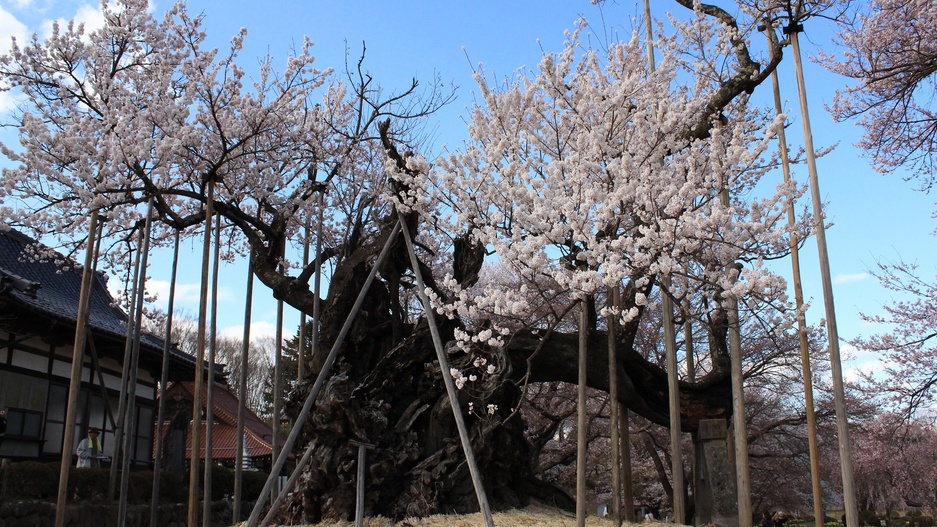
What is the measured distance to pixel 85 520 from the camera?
930cm

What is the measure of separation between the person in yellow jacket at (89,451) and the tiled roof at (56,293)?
1.68m

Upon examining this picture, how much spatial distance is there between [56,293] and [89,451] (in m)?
2.95

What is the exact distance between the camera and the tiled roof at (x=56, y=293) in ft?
33.1

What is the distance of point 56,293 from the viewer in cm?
1195

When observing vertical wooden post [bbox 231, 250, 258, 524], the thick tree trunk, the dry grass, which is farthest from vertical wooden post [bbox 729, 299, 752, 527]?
vertical wooden post [bbox 231, 250, 258, 524]

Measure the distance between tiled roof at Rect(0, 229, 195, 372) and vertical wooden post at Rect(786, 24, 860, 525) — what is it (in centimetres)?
911

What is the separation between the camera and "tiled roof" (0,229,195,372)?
33.1ft

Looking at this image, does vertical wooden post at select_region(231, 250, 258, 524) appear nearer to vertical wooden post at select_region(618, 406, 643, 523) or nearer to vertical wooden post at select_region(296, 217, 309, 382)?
vertical wooden post at select_region(296, 217, 309, 382)

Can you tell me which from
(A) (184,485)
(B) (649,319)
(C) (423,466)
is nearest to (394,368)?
(C) (423,466)

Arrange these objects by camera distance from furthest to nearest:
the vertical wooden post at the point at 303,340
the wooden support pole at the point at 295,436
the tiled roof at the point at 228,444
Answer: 1. the tiled roof at the point at 228,444
2. the vertical wooden post at the point at 303,340
3. the wooden support pole at the point at 295,436

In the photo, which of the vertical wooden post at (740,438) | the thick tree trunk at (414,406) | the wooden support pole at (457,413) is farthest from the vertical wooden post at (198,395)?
the vertical wooden post at (740,438)

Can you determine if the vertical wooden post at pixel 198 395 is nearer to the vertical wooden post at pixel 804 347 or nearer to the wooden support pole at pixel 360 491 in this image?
the wooden support pole at pixel 360 491

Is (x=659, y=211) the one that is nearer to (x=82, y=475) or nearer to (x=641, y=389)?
(x=641, y=389)

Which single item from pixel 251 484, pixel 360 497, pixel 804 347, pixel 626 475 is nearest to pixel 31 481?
pixel 360 497
